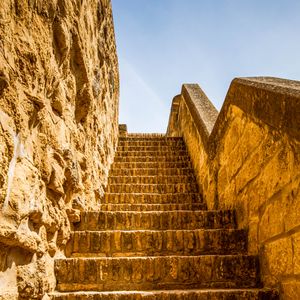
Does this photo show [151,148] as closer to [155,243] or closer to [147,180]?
[147,180]

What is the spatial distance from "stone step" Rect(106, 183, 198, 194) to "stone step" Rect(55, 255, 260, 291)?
174 cm

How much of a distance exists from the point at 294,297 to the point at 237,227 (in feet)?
3.21

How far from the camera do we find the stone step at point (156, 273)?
6.37 ft

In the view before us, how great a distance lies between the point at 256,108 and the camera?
209 centimetres

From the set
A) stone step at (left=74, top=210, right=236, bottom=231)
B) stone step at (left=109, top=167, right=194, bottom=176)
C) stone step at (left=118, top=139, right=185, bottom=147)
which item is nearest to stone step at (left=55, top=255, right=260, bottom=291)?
stone step at (left=74, top=210, right=236, bottom=231)

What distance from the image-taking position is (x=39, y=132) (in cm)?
159

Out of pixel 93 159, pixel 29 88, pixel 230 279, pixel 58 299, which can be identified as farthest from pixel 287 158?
pixel 93 159

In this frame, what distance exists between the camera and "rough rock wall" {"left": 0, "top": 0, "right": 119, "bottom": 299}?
3.97 feet

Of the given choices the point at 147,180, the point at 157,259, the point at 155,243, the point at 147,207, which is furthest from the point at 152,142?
the point at 157,259

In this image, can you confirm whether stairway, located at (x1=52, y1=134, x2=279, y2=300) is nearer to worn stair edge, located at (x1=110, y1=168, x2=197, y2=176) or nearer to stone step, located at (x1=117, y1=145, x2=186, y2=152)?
worn stair edge, located at (x1=110, y1=168, x2=197, y2=176)

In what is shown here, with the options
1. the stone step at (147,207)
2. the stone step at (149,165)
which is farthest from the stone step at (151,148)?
the stone step at (147,207)

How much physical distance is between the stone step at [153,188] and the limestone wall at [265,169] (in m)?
0.75

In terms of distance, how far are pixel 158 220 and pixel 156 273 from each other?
651mm

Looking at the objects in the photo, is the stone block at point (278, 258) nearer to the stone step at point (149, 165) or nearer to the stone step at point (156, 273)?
the stone step at point (156, 273)
